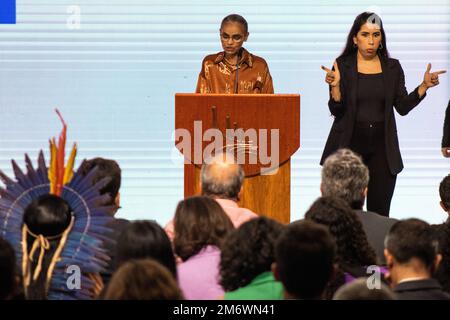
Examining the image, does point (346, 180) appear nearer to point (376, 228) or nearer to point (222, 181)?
point (376, 228)

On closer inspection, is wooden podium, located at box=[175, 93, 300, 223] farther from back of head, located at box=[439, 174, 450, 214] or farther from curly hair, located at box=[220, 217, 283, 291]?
curly hair, located at box=[220, 217, 283, 291]

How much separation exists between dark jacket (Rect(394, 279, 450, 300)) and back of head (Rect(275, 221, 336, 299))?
266 millimetres

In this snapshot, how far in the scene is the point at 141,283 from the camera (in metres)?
2.97

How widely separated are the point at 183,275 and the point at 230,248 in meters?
0.27

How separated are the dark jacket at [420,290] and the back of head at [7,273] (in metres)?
1.13

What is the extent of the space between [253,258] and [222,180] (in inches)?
38.0

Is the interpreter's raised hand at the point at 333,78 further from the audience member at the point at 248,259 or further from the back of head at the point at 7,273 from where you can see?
the back of head at the point at 7,273

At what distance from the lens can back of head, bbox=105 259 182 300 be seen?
2971 millimetres

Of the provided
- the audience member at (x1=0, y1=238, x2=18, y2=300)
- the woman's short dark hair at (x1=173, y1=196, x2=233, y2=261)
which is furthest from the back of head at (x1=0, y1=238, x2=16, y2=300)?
the woman's short dark hair at (x1=173, y1=196, x2=233, y2=261)

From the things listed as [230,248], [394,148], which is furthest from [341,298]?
[394,148]

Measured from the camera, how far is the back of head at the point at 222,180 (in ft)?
14.7

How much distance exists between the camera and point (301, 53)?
764cm

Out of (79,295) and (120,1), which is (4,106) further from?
(79,295)
